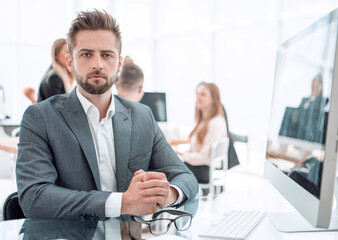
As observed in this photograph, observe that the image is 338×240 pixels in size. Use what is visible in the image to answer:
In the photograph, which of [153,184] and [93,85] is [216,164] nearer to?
[93,85]

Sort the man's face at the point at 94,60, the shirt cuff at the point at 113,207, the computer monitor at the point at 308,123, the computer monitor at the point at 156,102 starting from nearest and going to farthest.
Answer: the computer monitor at the point at 308,123 → the shirt cuff at the point at 113,207 → the man's face at the point at 94,60 → the computer monitor at the point at 156,102

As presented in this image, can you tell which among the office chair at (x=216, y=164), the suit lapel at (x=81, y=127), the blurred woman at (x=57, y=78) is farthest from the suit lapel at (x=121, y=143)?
the office chair at (x=216, y=164)

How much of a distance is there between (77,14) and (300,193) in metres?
1.13

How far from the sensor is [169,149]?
5.32ft

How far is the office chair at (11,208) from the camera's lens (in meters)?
1.26

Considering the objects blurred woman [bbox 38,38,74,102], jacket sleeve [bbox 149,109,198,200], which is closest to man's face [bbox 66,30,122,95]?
jacket sleeve [bbox 149,109,198,200]

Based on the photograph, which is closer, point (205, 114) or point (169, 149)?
point (169, 149)

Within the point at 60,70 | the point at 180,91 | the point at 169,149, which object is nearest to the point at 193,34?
the point at 180,91

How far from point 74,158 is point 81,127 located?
13cm

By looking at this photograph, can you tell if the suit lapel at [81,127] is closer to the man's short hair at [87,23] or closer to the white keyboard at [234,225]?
the man's short hair at [87,23]

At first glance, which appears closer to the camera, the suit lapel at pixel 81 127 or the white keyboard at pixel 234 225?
the white keyboard at pixel 234 225

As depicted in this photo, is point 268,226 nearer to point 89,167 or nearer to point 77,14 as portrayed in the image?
point 89,167

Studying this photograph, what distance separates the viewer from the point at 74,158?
1.33 meters

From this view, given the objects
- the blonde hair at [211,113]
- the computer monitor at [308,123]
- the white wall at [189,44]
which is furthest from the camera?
the white wall at [189,44]
